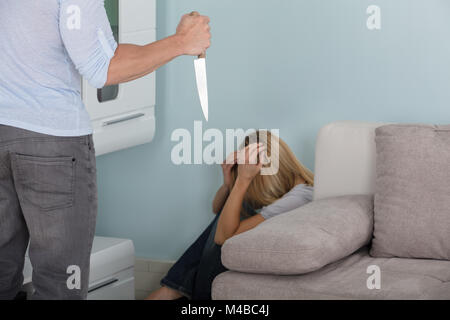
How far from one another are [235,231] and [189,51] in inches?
42.0

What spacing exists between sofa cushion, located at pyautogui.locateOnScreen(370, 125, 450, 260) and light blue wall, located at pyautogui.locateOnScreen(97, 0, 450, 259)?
496mm

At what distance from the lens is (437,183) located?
218 centimetres

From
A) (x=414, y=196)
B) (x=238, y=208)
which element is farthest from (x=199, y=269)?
(x=414, y=196)

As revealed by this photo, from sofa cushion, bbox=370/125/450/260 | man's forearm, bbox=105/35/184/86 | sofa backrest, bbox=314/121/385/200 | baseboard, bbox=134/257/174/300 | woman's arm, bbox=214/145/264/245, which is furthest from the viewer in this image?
baseboard, bbox=134/257/174/300

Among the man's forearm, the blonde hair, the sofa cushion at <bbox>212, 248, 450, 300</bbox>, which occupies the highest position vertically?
the man's forearm

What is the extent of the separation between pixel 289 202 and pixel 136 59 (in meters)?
1.17

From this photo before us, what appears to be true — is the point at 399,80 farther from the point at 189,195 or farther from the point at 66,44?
the point at 66,44

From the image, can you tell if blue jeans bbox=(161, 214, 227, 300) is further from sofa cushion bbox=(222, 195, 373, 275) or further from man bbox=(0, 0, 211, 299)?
man bbox=(0, 0, 211, 299)

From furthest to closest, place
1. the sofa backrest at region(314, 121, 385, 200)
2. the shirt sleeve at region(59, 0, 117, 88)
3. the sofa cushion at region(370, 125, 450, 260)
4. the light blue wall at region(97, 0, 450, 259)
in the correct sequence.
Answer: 1. the light blue wall at region(97, 0, 450, 259)
2. the sofa backrest at region(314, 121, 385, 200)
3. the sofa cushion at region(370, 125, 450, 260)
4. the shirt sleeve at region(59, 0, 117, 88)

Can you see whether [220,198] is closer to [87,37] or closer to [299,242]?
[299,242]

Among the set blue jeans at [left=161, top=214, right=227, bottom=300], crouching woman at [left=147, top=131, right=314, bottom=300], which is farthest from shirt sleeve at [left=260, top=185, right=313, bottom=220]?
blue jeans at [left=161, top=214, right=227, bottom=300]

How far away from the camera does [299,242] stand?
78.9 inches

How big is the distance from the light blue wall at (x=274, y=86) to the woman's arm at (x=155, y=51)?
1.21 metres

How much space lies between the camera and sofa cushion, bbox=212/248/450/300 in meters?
1.91
